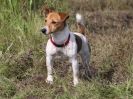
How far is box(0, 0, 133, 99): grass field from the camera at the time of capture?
19.6 ft

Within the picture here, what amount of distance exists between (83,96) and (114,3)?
596 centimetres

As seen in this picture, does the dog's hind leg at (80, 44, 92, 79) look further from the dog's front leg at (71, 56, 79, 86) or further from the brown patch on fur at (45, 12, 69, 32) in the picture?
the brown patch on fur at (45, 12, 69, 32)

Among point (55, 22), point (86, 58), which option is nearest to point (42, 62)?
point (86, 58)

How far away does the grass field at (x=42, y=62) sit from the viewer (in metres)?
5.97

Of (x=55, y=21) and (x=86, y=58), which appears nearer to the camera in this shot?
(x=55, y=21)

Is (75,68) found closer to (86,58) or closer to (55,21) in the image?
(86,58)

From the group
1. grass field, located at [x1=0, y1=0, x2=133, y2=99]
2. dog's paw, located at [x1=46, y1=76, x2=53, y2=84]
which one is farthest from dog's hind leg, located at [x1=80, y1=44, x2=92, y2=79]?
dog's paw, located at [x1=46, y1=76, x2=53, y2=84]

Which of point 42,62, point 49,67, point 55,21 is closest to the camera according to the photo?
point 55,21

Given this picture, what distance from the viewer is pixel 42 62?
7.01 meters

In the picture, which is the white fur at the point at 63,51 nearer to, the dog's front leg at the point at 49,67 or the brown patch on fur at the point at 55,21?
the dog's front leg at the point at 49,67

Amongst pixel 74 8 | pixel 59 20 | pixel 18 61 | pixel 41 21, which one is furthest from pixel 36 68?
pixel 74 8

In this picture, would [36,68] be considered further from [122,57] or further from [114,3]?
[114,3]

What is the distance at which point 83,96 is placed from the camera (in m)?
5.87

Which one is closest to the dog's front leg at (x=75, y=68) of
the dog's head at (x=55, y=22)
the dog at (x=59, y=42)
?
the dog at (x=59, y=42)
